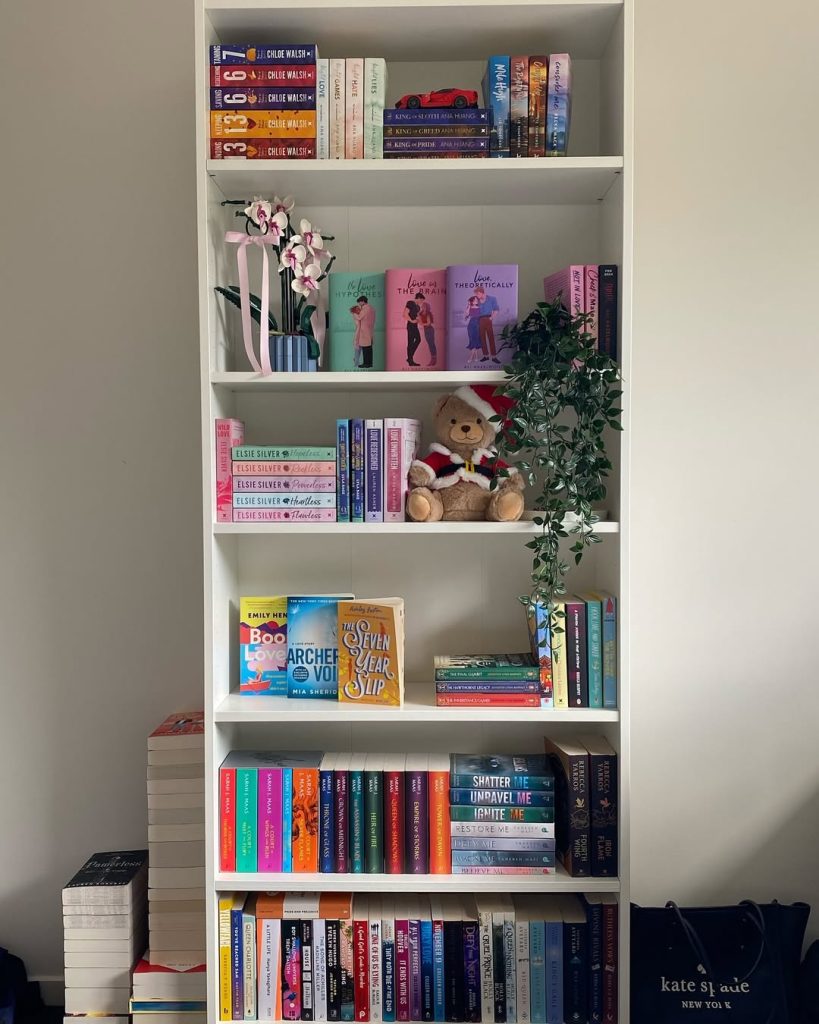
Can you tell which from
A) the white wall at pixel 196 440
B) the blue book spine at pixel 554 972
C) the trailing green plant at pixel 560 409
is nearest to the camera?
the trailing green plant at pixel 560 409

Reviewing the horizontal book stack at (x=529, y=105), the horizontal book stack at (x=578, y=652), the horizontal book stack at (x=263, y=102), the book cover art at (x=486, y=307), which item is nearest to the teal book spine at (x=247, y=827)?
the horizontal book stack at (x=578, y=652)

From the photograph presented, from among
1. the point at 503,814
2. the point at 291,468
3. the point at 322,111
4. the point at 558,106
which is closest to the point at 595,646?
the point at 503,814

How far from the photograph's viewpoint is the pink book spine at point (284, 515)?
6.02ft

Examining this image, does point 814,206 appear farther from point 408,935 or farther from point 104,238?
point 408,935

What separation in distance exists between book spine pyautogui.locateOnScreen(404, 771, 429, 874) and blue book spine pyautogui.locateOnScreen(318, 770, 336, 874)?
0.51 feet

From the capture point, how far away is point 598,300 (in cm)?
179

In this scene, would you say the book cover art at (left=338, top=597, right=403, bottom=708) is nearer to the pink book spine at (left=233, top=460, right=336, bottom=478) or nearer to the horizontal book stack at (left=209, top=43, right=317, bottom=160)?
the pink book spine at (left=233, top=460, right=336, bottom=478)

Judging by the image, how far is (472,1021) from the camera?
72.1 inches

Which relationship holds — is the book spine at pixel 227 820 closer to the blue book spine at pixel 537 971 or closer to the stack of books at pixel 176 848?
the stack of books at pixel 176 848

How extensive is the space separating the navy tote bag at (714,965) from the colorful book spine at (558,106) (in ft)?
5.23

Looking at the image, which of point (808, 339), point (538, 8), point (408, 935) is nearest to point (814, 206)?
point (808, 339)

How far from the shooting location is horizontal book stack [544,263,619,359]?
1785mm

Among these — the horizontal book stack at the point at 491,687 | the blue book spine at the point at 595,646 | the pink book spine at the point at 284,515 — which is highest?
the pink book spine at the point at 284,515

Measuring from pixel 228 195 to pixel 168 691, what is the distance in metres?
1.14
